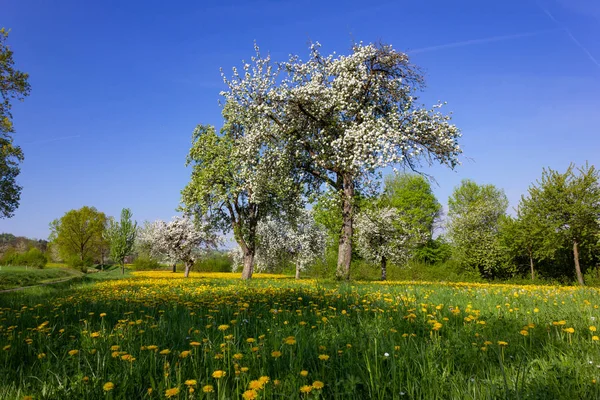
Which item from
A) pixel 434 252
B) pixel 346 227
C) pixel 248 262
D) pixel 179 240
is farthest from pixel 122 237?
pixel 434 252

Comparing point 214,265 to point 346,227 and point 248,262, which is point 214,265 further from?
point 346,227

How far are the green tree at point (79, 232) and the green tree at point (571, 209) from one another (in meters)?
71.2

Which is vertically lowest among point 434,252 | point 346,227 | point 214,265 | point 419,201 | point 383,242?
point 214,265

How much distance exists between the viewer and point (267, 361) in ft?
11.1

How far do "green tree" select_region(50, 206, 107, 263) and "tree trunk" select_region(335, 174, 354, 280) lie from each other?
215 feet

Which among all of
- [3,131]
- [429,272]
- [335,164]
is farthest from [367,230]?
[3,131]

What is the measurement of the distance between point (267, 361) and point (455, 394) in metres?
1.60

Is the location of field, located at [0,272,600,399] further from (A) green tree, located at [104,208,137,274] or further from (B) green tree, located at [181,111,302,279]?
(A) green tree, located at [104,208,137,274]

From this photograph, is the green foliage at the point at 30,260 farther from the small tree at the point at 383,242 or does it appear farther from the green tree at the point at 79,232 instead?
the small tree at the point at 383,242

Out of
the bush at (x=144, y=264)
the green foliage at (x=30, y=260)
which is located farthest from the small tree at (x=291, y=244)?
the green foliage at (x=30, y=260)

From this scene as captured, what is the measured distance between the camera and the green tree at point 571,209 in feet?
102

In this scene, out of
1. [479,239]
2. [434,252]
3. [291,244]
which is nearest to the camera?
[479,239]

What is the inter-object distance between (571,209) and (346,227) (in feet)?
81.0

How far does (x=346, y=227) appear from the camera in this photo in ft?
58.5
